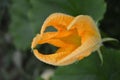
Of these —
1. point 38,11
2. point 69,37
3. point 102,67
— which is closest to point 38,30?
point 38,11

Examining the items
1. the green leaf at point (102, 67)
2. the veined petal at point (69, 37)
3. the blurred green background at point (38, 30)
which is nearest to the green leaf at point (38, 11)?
the blurred green background at point (38, 30)

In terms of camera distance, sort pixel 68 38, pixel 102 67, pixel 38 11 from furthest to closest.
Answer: pixel 38 11, pixel 102 67, pixel 68 38

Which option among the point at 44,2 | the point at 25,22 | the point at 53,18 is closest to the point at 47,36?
the point at 53,18

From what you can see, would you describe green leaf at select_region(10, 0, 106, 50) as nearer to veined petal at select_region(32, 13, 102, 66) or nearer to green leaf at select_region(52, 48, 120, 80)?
green leaf at select_region(52, 48, 120, 80)

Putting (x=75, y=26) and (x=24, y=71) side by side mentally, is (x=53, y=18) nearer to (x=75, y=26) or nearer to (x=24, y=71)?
(x=75, y=26)

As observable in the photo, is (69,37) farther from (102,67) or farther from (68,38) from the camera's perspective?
(102,67)

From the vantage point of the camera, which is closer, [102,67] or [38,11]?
[102,67]

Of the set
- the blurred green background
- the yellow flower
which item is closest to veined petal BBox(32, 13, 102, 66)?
the yellow flower
